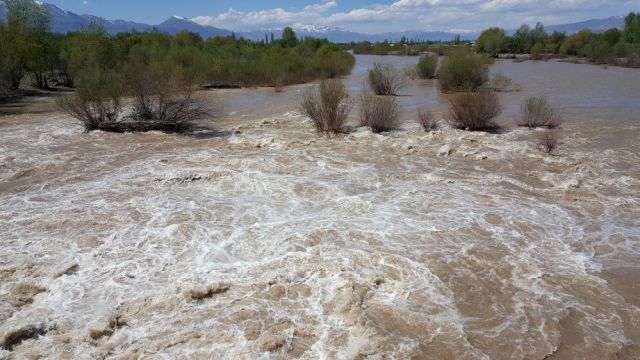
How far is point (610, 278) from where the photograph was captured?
5.94 meters

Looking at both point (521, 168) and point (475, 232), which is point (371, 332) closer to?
point (475, 232)

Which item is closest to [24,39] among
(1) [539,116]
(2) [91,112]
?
(2) [91,112]

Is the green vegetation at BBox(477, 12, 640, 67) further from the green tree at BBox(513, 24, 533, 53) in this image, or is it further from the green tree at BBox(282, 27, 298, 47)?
the green tree at BBox(282, 27, 298, 47)

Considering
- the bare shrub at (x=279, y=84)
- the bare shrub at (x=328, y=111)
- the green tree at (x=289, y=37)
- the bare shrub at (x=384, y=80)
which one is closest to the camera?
the bare shrub at (x=328, y=111)

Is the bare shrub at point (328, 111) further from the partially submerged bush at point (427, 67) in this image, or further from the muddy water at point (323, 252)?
the partially submerged bush at point (427, 67)

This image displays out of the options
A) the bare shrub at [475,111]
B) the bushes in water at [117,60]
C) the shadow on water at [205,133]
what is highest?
the bushes in water at [117,60]

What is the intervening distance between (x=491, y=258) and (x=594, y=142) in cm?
848

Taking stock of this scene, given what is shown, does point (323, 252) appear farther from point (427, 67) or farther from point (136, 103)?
point (427, 67)

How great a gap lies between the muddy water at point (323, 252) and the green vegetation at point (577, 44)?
39583mm

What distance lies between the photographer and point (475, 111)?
1419cm

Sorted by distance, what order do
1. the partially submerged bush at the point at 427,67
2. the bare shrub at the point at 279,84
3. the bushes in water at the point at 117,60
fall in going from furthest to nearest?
the partially submerged bush at the point at 427,67, the bare shrub at the point at 279,84, the bushes in water at the point at 117,60

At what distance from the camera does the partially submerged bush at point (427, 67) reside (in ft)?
102

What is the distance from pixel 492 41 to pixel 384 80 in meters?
52.8

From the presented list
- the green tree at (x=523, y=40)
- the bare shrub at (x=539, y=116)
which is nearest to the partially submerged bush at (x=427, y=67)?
the bare shrub at (x=539, y=116)
